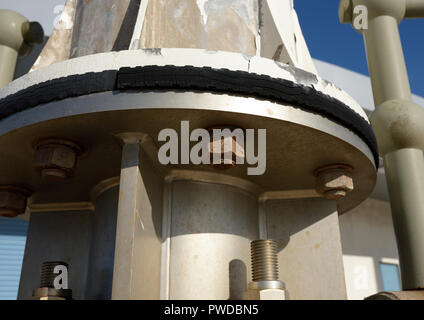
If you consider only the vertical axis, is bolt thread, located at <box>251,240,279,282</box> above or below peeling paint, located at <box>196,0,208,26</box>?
below

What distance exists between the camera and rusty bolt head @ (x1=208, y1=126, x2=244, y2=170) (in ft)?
9.29

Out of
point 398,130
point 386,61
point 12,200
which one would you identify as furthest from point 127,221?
point 386,61

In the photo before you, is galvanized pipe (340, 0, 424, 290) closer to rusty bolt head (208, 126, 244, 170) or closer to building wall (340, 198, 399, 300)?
rusty bolt head (208, 126, 244, 170)

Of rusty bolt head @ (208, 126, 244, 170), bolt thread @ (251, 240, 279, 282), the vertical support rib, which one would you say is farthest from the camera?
bolt thread @ (251, 240, 279, 282)

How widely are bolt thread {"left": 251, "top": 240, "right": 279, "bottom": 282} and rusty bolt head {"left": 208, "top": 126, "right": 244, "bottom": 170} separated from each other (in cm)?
72

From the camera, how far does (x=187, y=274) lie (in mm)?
3314

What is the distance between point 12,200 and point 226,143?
6.77 ft

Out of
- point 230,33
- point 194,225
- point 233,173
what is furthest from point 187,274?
point 230,33

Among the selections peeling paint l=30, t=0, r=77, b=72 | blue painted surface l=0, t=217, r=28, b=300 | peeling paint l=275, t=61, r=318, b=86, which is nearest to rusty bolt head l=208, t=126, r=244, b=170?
peeling paint l=275, t=61, r=318, b=86

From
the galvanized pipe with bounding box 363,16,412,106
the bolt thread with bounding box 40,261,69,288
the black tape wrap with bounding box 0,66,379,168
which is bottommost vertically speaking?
the bolt thread with bounding box 40,261,69,288

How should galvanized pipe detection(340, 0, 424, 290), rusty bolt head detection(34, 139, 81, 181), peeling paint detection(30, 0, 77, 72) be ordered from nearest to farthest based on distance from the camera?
1. rusty bolt head detection(34, 139, 81, 181)
2. peeling paint detection(30, 0, 77, 72)
3. galvanized pipe detection(340, 0, 424, 290)

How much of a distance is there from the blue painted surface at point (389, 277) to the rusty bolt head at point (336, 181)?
5.49 metres

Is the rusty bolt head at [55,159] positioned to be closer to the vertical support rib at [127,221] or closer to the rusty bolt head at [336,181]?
the vertical support rib at [127,221]

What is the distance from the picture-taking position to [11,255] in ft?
25.7
